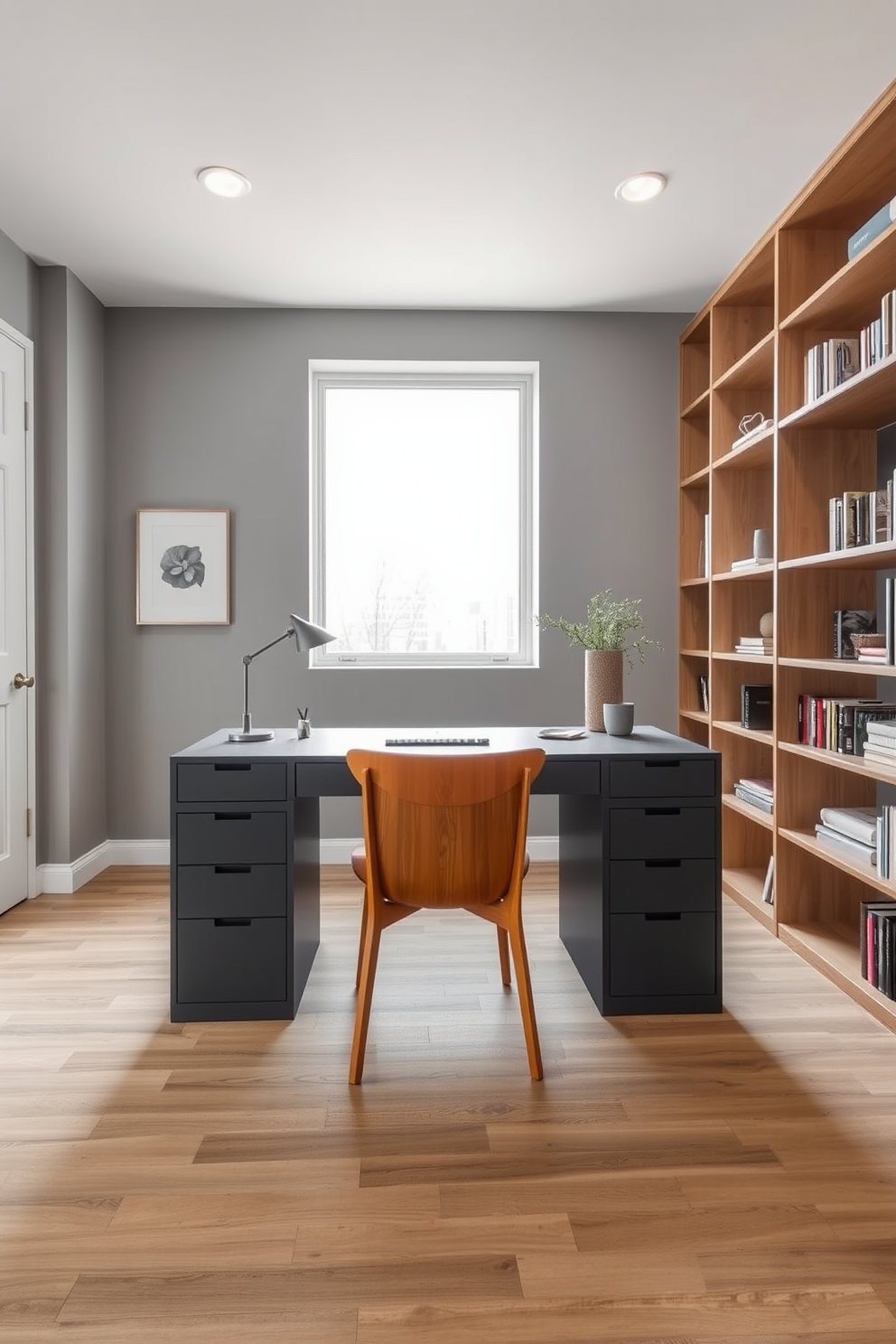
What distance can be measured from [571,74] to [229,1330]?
302cm

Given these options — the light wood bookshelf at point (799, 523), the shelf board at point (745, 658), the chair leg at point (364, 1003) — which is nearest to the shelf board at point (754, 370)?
the light wood bookshelf at point (799, 523)

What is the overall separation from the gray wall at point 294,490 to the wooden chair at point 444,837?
6.80ft

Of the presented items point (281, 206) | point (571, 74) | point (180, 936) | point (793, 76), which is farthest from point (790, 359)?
point (180, 936)

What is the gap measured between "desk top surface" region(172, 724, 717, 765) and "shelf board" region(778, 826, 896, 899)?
0.56 m

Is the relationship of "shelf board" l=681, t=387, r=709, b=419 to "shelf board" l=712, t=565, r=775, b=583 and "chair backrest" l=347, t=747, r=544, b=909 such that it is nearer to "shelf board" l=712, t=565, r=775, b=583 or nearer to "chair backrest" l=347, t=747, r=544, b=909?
"shelf board" l=712, t=565, r=775, b=583

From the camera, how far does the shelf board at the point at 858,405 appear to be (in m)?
2.28

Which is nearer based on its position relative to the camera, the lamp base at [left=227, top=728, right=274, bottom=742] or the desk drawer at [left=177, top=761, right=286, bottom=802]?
the desk drawer at [left=177, top=761, right=286, bottom=802]

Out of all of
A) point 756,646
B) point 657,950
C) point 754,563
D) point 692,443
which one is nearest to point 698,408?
point 692,443

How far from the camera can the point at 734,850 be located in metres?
3.71

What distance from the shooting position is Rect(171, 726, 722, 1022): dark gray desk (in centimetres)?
229

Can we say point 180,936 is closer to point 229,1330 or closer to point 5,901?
point 229,1330

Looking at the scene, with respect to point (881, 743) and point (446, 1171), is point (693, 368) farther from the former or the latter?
point (446, 1171)

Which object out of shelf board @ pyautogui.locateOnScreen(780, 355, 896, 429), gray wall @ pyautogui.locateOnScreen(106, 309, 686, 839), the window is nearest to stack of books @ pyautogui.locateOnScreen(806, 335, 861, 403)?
shelf board @ pyautogui.locateOnScreen(780, 355, 896, 429)

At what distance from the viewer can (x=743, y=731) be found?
3312mm
